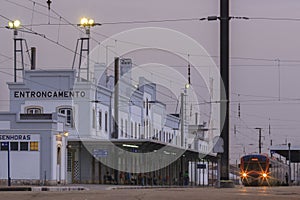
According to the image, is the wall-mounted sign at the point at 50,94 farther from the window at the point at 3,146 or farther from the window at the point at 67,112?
the window at the point at 3,146

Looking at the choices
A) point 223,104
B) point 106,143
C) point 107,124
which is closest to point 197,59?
point 106,143

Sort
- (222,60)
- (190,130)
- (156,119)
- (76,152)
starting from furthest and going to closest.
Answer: (190,130) → (156,119) → (76,152) → (222,60)

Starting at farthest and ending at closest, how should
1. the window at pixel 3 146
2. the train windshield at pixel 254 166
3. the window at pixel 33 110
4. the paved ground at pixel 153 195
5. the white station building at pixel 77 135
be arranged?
the window at pixel 33 110 → the train windshield at pixel 254 166 → the white station building at pixel 77 135 → the window at pixel 3 146 → the paved ground at pixel 153 195

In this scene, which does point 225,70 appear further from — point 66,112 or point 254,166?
point 66,112

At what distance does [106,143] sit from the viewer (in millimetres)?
64875

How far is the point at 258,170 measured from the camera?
62.5 m

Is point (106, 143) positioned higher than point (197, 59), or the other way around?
point (197, 59)

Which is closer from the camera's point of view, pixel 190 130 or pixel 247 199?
pixel 247 199

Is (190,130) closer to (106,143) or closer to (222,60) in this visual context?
(106,143)

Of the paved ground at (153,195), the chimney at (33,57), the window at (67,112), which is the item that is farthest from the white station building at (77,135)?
the paved ground at (153,195)

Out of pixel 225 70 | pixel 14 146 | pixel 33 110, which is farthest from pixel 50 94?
pixel 225 70

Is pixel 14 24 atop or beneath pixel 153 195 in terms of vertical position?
atop

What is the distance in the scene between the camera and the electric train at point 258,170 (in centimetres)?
6194

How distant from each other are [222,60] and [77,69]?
129ft
